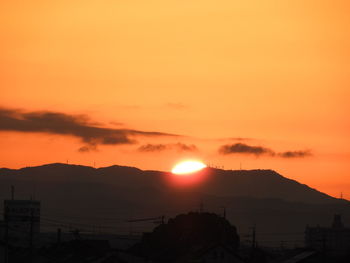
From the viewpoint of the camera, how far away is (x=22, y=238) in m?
159

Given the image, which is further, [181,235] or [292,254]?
[181,235]

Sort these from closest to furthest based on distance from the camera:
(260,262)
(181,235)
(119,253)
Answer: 1. (119,253)
2. (260,262)
3. (181,235)

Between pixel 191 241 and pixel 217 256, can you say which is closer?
pixel 217 256

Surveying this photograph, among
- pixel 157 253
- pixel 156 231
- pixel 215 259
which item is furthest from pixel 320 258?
pixel 156 231

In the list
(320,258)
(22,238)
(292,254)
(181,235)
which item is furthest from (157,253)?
(22,238)

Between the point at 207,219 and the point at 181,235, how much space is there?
26.1 feet

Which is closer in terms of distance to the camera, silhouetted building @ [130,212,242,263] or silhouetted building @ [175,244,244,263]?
silhouetted building @ [175,244,244,263]

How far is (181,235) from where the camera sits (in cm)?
12562

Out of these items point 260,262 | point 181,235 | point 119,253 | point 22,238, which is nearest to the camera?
point 119,253

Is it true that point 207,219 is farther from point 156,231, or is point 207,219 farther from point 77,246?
point 77,246

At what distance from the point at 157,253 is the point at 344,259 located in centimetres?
3057

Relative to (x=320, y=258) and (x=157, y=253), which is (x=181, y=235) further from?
(x=320, y=258)

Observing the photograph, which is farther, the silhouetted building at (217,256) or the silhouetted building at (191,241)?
the silhouetted building at (191,241)

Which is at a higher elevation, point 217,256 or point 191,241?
point 191,241
